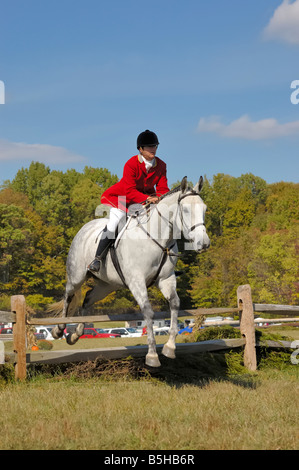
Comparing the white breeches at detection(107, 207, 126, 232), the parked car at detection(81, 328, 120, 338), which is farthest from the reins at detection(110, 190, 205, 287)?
the parked car at detection(81, 328, 120, 338)

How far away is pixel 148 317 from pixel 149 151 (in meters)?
2.53

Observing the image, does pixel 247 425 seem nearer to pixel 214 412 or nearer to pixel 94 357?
pixel 214 412

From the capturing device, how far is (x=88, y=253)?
32.3 ft

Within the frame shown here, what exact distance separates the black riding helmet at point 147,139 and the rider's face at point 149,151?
5 centimetres

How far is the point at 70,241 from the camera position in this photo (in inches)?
2544

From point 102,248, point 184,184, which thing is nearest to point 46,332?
point 102,248

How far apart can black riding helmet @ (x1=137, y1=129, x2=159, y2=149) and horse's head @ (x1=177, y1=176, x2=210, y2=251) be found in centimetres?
111

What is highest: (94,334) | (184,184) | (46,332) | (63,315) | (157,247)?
(184,184)

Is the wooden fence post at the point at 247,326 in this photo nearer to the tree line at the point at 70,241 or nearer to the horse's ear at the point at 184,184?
the horse's ear at the point at 184,184

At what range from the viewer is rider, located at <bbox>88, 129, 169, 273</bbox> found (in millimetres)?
8727

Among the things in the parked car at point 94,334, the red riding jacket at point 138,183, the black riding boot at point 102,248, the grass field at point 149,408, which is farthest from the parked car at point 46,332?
the red riding jacket at point 138,183

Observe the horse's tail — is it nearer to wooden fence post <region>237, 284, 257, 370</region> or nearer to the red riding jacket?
the red riding jacket

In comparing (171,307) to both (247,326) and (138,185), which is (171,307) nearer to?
(138,185)

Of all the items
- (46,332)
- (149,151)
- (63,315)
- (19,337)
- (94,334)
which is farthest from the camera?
(46,332)
